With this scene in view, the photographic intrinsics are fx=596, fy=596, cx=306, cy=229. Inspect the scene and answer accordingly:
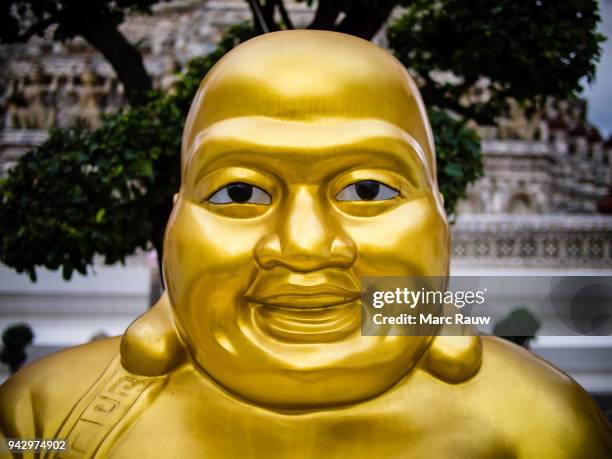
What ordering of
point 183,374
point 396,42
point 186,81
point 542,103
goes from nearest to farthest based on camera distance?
point 183,374, point 186,81, point 542,103, point 396,42

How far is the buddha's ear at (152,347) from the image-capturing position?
1.55m

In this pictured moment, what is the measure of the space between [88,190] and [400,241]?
251 centimetres

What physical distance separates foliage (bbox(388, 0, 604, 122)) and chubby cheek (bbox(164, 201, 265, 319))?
3.02 meters

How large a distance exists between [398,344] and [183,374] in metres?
0.57

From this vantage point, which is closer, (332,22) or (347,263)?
(347,263)

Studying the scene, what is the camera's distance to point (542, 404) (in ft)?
4.98

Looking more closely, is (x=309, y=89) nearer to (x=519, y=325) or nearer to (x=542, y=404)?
(x=542, y=404)

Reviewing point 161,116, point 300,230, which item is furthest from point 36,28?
point 300,230

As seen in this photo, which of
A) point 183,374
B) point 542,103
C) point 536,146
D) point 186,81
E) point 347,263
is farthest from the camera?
point 536,146

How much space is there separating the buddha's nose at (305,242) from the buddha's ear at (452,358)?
0.37 metres

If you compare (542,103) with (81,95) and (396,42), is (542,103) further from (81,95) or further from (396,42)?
(81,95)

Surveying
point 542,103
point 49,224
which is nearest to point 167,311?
point 49,224

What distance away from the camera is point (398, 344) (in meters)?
1.42

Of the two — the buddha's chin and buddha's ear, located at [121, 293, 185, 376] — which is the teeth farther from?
buddha's ear, located at [121, 293, 185, 376]
